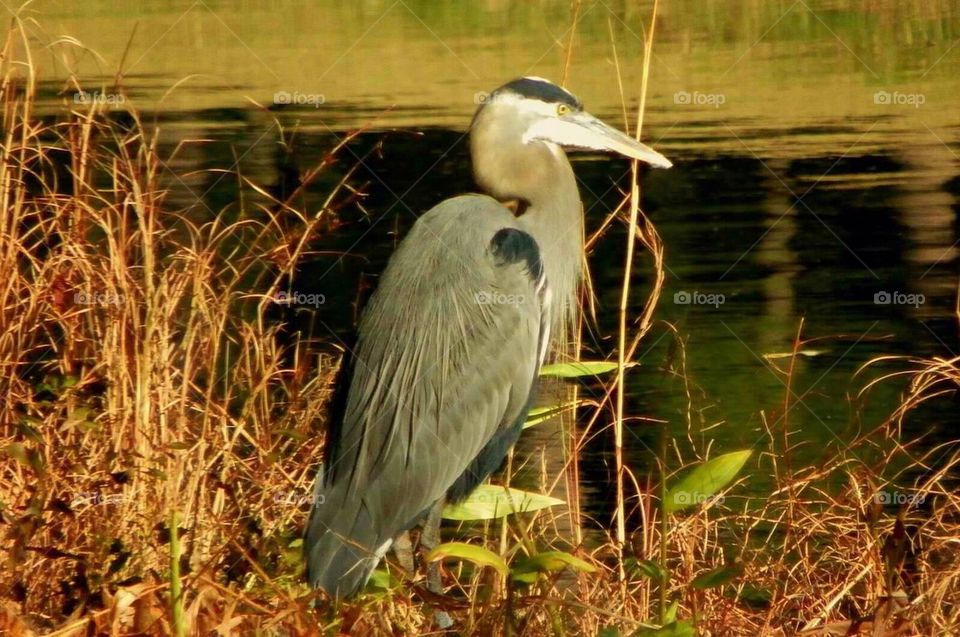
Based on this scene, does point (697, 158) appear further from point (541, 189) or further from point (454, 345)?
point (454, 345)

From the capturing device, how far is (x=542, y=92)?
4734 mm

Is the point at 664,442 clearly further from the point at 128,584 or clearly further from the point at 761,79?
the point at 761,79

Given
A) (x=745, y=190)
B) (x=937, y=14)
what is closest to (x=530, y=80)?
(x=745, y=190)

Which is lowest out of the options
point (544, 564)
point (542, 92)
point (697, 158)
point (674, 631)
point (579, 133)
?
point (674, 631)

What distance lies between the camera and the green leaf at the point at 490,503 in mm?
4031

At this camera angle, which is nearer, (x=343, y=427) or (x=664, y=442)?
(x=664, y=442)

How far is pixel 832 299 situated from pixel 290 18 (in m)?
16.5

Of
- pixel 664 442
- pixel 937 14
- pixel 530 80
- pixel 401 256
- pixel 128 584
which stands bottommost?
pixel 128 584

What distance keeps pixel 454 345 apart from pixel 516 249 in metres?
0.33

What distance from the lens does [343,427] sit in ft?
14.6

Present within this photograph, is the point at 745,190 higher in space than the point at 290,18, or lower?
lower

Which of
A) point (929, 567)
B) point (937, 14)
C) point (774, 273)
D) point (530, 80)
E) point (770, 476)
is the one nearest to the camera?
point (929, 567)

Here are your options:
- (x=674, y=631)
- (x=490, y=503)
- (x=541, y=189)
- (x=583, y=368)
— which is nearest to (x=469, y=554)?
(x=674, y=631)

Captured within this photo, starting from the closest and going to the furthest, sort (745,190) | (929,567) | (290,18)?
(929,567) → (745,190) → (290,18)
